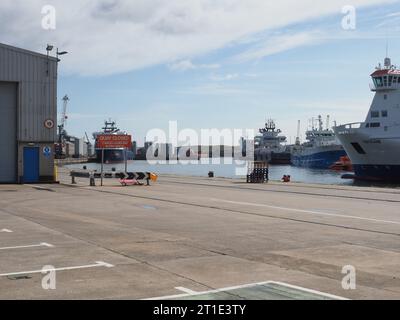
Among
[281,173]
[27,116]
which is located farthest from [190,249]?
[281,173]

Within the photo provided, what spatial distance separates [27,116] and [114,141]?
553cm

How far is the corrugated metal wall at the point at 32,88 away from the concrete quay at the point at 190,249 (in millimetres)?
14349

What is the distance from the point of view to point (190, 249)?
10641 millimetres

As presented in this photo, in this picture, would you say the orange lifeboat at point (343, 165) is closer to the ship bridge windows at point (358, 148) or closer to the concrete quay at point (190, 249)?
the ship bridge windows at point (358, 148)

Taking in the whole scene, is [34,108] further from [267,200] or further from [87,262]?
[87,262]

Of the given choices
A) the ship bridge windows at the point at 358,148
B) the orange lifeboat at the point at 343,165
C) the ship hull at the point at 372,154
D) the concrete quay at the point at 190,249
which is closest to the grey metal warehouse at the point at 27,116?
the concrete quay at the point at 190,249

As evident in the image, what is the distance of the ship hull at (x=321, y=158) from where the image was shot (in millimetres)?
113125

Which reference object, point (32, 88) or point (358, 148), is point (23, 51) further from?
point (358, 148)

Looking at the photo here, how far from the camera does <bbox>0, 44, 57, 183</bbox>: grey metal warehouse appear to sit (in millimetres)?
32812

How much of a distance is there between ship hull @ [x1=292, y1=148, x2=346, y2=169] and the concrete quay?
3772 inches

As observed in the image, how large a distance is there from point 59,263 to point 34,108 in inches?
1016

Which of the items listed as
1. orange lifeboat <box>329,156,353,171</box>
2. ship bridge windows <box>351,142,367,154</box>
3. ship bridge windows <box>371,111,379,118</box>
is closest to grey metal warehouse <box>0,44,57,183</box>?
ship bridge windows <box>351,142,367,154</box>
